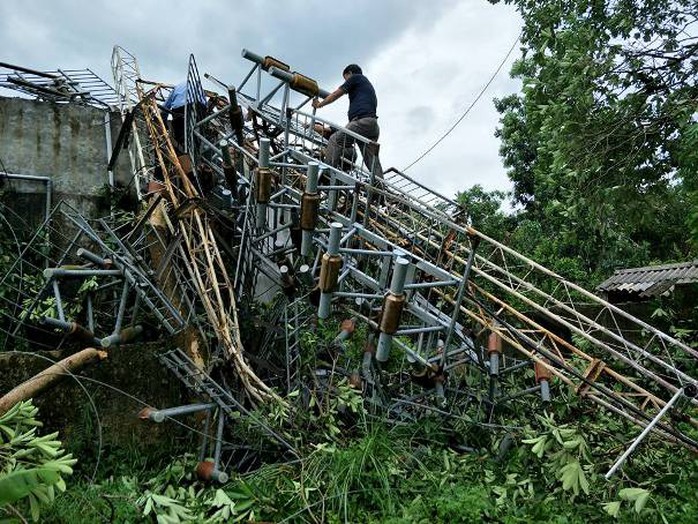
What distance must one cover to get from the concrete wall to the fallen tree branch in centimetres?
364

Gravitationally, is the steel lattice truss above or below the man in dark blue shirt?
below

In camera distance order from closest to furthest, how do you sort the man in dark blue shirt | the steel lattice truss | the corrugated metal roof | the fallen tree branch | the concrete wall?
the fallen tree branch < the steel lattice truss < the man in dark blue shirt < the concrete wall < the corrugated metal roof

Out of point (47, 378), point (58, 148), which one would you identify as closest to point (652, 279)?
point (58, 148)

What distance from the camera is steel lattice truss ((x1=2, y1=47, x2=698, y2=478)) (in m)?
4.65

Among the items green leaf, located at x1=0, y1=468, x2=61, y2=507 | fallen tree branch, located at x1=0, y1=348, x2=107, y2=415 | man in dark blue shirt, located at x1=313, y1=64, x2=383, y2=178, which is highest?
man in dark blue shirt, located at x1=313, y1=64, x2=383, y2=178

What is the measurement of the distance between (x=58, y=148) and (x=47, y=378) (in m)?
4.85

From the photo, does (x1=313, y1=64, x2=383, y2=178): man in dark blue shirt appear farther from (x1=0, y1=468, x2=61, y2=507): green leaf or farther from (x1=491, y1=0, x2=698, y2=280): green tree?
(x1=0, y1=468, x2=61, y2=507): green leaf

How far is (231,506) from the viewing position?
377 cm

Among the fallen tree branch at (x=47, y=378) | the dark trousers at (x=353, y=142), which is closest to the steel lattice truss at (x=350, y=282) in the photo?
the dark trousers at (x=353, y=142)

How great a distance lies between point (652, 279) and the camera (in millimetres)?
12445

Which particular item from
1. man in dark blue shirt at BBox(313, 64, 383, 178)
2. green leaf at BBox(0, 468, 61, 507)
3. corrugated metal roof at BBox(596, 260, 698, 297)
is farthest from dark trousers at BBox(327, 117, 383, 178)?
corrugated metal roof at BBox(596, 260, 698, 297)

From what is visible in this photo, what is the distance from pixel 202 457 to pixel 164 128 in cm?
481

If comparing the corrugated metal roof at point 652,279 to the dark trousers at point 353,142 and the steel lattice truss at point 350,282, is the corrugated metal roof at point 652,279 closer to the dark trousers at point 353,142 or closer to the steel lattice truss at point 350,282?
the steel lattice truss at point 350,282

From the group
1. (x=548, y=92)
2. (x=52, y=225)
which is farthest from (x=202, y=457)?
(x=548, y=92)
